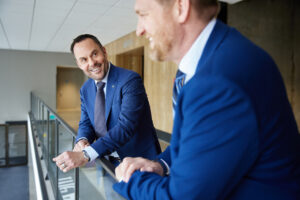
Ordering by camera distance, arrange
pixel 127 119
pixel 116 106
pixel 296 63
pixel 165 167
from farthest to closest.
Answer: pixel 296 63 < pixel 116 106 < pixel 127 119 < pixel 165 167

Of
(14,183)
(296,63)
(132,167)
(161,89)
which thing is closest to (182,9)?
(132,167)

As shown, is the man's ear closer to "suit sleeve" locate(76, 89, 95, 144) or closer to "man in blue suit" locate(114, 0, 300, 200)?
"man in blue suit" locate(114, 0, 300, 200)

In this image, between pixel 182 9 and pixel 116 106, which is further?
pixel 116 106

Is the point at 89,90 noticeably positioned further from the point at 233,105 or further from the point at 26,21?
the point at 26,21

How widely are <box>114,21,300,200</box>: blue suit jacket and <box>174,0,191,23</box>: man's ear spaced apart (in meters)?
0.14

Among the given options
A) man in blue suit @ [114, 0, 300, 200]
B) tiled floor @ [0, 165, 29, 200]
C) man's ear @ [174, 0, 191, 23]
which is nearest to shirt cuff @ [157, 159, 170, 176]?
man in blue suit @ [114, 0, 300, 200]

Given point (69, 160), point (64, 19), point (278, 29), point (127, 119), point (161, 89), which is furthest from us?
point (161, 89)

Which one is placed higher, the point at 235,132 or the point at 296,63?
the point at 296,63

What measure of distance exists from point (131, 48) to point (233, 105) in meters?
6.31

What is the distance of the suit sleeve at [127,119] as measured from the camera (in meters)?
1.33

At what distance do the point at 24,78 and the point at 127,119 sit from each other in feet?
33.2

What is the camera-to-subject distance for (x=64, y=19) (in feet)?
16.9

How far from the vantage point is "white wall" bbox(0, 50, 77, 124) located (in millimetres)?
9805

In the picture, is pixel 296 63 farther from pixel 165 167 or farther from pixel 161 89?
pixel 165 167
